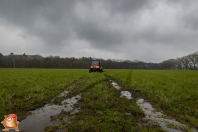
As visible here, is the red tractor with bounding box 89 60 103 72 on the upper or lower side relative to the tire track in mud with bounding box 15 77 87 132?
upper

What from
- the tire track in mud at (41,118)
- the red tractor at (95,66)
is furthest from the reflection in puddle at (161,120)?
the red tractor at (95,66)

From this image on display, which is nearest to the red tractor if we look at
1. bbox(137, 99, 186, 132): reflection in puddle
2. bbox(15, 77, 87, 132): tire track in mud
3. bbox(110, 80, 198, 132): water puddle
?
bbox(15, 77, 87, 132): tire track in mud

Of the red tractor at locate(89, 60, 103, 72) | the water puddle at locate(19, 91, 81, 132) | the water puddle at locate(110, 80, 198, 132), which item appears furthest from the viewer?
the red tractor at locate(89, 60, 103, 72)

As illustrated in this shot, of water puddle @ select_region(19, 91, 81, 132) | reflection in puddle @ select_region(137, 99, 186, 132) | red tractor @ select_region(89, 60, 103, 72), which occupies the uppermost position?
red tractor @ select_region(89, 60, 103, 72)

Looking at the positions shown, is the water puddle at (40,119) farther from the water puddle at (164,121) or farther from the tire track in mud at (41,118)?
the water puddle at (164,121)

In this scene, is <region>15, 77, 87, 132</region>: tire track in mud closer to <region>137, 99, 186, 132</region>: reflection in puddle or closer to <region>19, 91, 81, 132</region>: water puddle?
<region>19, 91, 81, 132</region>: water puddle

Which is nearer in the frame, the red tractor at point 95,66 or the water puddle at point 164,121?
the water puddle at point 164,121

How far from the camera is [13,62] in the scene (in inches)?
4727

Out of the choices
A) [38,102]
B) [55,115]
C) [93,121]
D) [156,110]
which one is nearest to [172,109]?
[156,110]

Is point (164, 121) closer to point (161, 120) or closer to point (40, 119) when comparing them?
point (161, 120)

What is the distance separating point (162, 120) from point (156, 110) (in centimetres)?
118

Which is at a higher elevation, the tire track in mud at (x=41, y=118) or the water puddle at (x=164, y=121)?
the tire track in mud at (x=41, y=118)

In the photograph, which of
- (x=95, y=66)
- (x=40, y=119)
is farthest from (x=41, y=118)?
(x=95, y=66)

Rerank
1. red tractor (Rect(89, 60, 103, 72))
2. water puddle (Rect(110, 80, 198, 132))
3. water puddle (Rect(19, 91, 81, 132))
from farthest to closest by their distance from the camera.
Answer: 1. red tractor (Rect(89, 60, 103, 72))
2. water puddle (Rect(110, 80, 198, 132))
3. water puddle (Rect(19, 91, 81, 132))
